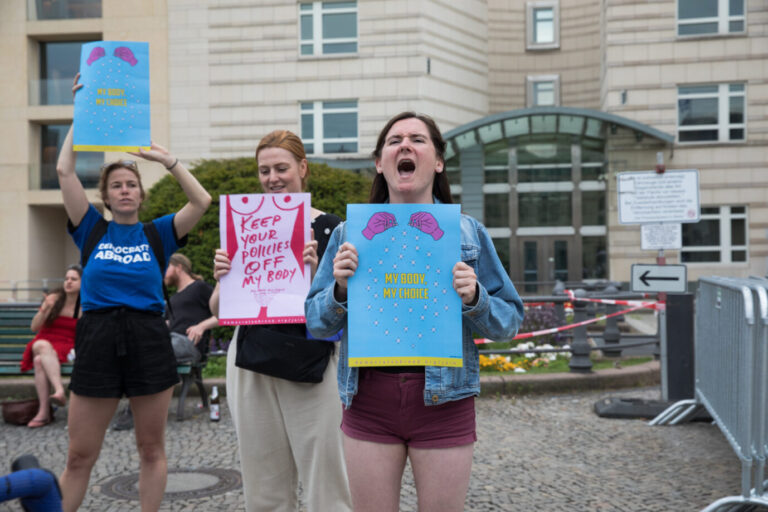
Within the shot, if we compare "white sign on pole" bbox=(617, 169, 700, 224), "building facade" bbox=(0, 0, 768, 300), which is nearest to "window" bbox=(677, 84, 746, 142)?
"building facade" bbox=(0, 0, 768, 300)

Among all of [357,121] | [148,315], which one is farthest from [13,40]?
[148,315]

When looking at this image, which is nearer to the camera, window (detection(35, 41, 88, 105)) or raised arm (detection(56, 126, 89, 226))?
raised arm (detection(56, 126, 89, 226))

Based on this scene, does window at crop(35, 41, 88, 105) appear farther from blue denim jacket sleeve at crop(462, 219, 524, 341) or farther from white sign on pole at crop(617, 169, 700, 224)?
blue denim jacket sleeve at crop(462, 219, 524, 341)

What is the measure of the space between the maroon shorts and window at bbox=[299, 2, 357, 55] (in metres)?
29.5

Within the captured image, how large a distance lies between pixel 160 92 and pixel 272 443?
30.3 m

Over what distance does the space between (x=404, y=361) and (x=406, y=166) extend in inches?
26.8

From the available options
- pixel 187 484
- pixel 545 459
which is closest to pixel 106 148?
pixel 187 484

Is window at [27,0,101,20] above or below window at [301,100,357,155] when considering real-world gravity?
above

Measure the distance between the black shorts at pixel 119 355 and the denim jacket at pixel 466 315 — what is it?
1.56 m

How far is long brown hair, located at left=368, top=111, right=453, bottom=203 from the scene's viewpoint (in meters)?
2.71

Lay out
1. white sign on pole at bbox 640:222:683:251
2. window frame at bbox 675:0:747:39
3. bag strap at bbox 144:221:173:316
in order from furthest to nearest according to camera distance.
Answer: window frame at bbox 675:0:747:39 < white sign on pole at bbox 640:222:683:251 < bag strap at bbox 144:221:173:316

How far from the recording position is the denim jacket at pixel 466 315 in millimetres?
2514

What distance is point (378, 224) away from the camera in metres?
2.54

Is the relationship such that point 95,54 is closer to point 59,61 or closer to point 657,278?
point 657,278
